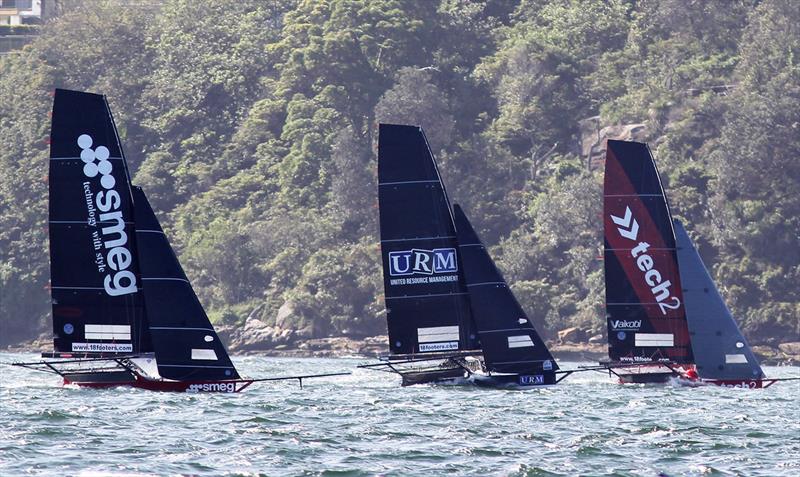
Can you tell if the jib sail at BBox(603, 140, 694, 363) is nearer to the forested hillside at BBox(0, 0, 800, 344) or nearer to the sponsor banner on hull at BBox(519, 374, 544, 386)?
the sponsor banner on hull at BBox(519, 374, 544, 386)

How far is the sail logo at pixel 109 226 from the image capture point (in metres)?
Answer: 35.2

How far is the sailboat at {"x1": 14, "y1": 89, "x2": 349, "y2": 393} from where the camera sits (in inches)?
1388

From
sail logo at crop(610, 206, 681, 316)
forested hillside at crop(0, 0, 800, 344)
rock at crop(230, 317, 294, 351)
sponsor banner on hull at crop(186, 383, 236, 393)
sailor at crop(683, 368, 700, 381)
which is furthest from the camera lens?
rock at crop(230, 317, 294, 351)

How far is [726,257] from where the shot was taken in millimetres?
82812

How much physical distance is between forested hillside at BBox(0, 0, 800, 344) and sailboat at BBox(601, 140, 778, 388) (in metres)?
37.9

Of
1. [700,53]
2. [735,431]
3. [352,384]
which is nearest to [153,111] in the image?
[700,53]

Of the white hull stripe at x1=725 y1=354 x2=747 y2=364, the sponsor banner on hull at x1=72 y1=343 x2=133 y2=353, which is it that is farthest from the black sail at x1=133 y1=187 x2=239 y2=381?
the white hull stripe at x1=725 y1=354 x2=747 y2=364

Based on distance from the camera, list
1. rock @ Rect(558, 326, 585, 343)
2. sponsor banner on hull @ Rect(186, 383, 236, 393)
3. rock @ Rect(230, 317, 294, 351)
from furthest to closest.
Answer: rock @ Rect(230, 317, 294, 351) < rock @ Rect(558, 326, 585, 343) < sponsor banner on hull @ Rect(186, 383, 236, 393)

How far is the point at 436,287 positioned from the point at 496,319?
5.45 ft

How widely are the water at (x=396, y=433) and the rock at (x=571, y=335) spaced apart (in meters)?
40.6

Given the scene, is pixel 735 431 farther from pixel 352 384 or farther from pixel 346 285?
pixel 346 285

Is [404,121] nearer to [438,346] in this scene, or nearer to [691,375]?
[691,375]

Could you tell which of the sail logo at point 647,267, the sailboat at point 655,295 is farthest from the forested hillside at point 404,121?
the sail logo at point 647,267

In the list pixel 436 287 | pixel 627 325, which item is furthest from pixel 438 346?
pixel 627 325
